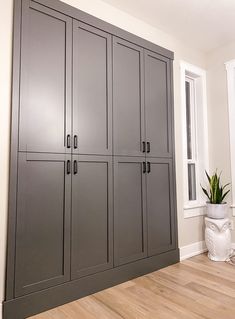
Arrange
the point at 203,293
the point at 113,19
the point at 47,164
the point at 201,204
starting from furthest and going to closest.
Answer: the point at 201,204 < the point at 113,19 < the point at 203,293 < the point at 47,164

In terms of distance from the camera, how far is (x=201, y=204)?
10.9ft

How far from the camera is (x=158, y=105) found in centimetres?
285

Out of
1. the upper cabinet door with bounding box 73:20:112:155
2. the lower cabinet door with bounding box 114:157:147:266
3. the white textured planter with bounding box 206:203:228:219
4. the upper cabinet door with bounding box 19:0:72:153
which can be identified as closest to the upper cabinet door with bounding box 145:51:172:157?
the lower cabinet door with bounding box 114:157:147:266

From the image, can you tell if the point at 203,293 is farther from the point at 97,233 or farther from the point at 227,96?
the point at 227,96

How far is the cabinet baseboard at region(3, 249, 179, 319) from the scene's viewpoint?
5.85 feet

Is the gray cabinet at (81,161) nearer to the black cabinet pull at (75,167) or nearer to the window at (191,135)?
the black cabinet pull at (75,167)

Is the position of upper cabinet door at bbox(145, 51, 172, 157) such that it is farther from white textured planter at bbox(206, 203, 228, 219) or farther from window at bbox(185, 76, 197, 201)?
white textured planter at bbox(206, 203, 228, 219)

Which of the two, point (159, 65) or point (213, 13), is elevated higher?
point (213, 13)

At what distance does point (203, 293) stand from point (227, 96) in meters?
2.47

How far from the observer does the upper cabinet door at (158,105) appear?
108 inches

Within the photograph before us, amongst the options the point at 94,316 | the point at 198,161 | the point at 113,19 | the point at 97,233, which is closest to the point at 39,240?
the point at 97,233

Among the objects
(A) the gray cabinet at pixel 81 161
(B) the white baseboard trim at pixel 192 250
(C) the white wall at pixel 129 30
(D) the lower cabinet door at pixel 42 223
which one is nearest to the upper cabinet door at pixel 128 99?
(A) the gray cabinet at pixel 81 161

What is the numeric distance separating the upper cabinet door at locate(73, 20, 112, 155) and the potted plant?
5.06 ft

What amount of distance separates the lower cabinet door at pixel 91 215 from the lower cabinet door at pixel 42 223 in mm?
76
